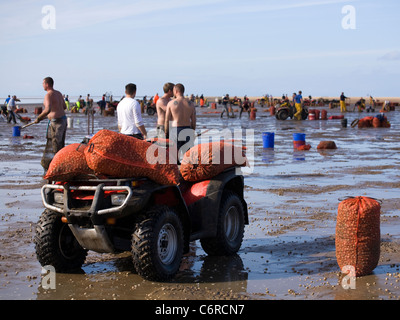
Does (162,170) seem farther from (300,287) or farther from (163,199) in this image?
(300,287)

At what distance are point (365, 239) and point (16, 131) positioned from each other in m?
24.1

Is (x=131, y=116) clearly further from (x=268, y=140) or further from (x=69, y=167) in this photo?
(x=268, y=140)

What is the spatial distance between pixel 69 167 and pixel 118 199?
647 millimetres

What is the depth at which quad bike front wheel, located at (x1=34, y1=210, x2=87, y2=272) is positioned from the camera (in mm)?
6688

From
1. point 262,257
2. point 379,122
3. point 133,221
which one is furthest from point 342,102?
point 133,221

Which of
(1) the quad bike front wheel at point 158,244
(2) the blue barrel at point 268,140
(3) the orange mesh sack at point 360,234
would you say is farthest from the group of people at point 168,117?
(2) the blue barrel at point 268,140

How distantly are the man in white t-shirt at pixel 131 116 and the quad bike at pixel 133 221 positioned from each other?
7.14 ft

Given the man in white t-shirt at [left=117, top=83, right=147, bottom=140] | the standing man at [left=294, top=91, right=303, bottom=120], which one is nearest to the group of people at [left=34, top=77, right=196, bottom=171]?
the man in white t-shirt at [left=117, top=83, right=147, bottom=140]

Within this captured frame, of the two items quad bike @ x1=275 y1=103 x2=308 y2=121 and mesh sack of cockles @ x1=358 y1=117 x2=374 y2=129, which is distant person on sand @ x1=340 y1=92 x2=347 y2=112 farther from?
mesh sack of cockles @ x1=358 y1=117 x2=374 y2=129

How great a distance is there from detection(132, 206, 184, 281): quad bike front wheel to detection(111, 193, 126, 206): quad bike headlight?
0.31 metres
